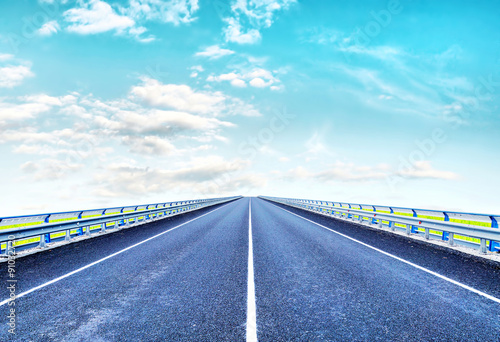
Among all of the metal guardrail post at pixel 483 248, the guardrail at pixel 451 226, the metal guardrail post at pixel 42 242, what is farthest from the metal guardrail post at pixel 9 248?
the metal guardrail post at pixel 483 248

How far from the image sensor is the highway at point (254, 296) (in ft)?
12.9

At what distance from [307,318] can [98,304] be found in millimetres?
3400

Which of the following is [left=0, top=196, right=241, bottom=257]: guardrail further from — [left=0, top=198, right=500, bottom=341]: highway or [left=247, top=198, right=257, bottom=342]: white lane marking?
[left=247, top=198, right=257, bottom=342]: white lane marking

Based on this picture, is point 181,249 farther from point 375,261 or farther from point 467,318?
point 467,318

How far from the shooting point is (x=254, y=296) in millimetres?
5188

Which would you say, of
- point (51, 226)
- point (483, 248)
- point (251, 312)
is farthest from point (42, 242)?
point (483, 248)

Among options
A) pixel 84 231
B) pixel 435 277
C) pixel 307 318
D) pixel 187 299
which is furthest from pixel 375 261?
pixel 84 231

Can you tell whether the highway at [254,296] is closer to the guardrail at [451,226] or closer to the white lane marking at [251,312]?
the white lane marking at [251,312]

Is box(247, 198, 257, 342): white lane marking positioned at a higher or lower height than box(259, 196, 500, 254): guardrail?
lower

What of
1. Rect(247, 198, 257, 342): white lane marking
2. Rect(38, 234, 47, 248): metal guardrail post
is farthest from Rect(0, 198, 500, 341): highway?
Rect(38, 234, 47, 248): metal guardrail post

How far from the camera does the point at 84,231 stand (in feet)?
43.1

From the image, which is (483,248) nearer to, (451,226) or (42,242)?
(451,226)

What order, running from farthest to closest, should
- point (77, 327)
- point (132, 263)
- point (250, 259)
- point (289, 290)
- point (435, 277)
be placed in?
point (250, 259), point (132, 263), point (435, 277), point (289, 290), point (77, 327)

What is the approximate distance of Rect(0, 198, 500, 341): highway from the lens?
3.92 metres
